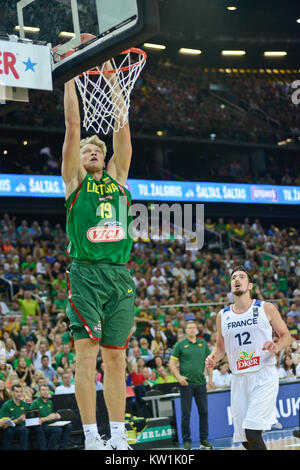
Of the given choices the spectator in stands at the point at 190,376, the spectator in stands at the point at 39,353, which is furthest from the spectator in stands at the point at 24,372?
the spectator in stands at the point at 190,376

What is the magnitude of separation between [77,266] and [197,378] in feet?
23.4

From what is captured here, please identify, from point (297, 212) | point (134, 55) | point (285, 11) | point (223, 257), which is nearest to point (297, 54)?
point (285, 11)

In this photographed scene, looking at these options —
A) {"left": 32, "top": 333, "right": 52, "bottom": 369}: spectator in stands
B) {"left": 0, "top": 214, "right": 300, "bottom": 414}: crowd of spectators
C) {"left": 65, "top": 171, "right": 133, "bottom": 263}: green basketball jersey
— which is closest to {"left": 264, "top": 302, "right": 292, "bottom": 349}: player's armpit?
{"left": 65, "top": 171, "right": 133, "bottom": 263}: green basketball jersey

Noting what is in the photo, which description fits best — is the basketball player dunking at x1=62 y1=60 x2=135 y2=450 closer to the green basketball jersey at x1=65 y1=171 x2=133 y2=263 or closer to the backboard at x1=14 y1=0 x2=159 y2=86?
the green basketball jersey at x1=65 y1=171 x2=133 y2=263

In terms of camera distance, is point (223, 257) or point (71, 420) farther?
point (223, 257)

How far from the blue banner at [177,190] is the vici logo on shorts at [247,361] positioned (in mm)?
15534

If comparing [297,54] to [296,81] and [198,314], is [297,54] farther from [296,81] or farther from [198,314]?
[198,314]

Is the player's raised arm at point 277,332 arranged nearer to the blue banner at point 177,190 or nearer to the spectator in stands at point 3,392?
the spectator in stands at point 3,392

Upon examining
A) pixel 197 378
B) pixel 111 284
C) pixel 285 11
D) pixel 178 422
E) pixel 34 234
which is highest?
pixel 285 11

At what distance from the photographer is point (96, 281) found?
4.91 metres

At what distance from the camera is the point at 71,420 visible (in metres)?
11.4

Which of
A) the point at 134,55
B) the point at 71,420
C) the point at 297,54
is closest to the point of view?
the point at 134,55

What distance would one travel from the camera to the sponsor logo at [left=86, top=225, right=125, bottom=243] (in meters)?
4.96

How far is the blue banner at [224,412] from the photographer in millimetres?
12500
